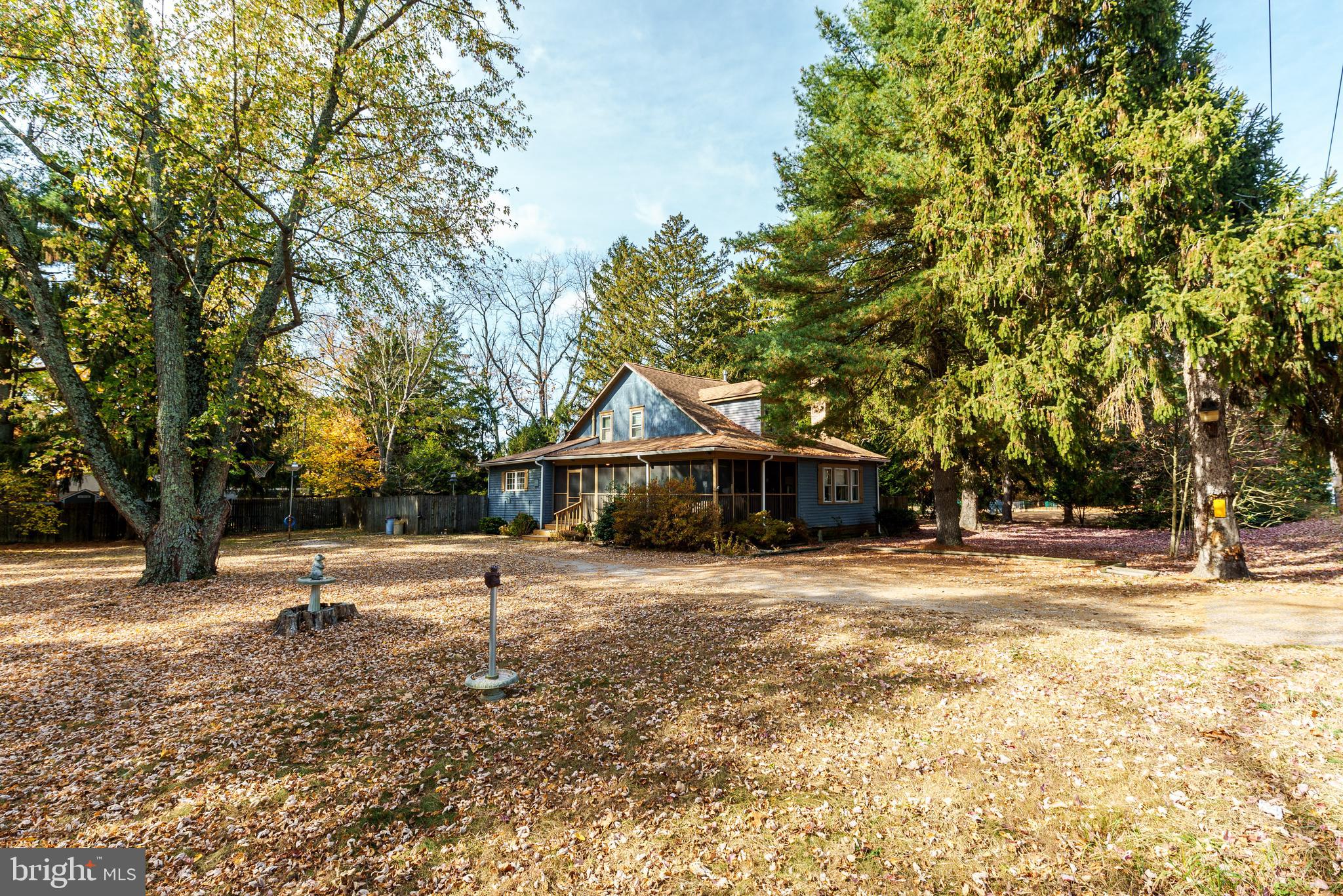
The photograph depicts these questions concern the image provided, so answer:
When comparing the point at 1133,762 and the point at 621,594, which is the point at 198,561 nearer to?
the point at 621,594

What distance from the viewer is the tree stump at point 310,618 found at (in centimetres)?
749

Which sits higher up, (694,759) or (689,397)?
(689,397)

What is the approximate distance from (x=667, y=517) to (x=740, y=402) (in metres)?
7.23

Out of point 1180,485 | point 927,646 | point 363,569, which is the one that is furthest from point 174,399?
point 1180,485

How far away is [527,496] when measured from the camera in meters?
25.2

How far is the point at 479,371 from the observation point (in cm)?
3869

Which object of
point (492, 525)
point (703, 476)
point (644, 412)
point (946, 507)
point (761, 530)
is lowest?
point (492, 525)

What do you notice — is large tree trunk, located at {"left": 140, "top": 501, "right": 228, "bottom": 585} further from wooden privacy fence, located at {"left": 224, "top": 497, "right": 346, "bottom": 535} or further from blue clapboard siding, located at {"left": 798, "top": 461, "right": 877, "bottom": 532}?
wooden privacy fence, located at {"left": 224, "top": 497, "right": 346, "bottom": 535}

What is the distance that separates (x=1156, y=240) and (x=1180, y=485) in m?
10.3

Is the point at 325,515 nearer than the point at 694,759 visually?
No

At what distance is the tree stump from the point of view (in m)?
7.49

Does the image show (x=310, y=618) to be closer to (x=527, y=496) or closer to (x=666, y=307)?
(x=527, y=496)

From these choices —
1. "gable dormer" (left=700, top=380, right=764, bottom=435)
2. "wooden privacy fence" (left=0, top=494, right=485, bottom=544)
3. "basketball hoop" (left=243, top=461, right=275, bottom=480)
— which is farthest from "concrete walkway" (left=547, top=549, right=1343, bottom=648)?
"basketball hoop" (left=243, top=461, right=275, bottom=480)

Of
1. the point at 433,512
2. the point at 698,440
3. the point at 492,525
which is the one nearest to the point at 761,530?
the point at 698,440
